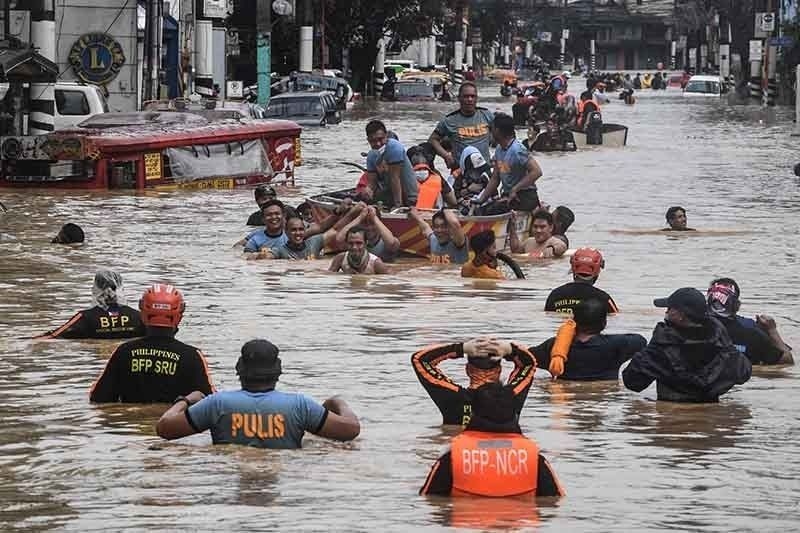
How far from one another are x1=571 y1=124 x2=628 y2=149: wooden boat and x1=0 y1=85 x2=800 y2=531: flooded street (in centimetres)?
1855

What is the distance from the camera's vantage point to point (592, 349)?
42.6 ft

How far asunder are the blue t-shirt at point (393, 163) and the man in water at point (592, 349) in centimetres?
828

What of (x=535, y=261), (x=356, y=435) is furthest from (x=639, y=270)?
(x=356, y=435)

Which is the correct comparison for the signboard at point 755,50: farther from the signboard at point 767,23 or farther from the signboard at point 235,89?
the signboard at point 235,89

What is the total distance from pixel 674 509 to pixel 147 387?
337cm

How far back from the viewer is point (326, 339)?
15539 millimetres

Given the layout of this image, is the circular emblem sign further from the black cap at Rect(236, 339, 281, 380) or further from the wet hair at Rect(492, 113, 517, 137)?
the black cap at Rect(236, 339, 281, 380)

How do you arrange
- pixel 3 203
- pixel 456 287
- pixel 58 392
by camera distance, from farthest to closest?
pixel 3 203
pixel 456 287
pixel 58 392

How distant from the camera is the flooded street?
373 inches

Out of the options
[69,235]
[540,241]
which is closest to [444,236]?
[540,241]

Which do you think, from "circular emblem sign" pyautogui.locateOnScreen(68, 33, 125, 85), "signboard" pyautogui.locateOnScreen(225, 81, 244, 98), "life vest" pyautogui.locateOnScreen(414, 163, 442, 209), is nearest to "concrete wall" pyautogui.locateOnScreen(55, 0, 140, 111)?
"circular emblem sign" pyautogui.locateOnScreen(68, 33, 125, 85)

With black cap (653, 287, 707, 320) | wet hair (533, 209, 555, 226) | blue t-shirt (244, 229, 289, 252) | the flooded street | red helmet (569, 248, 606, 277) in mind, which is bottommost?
the flooded street

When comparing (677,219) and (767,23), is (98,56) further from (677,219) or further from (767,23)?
(767,23)

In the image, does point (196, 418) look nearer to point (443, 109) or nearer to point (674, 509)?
point (674, 509)
